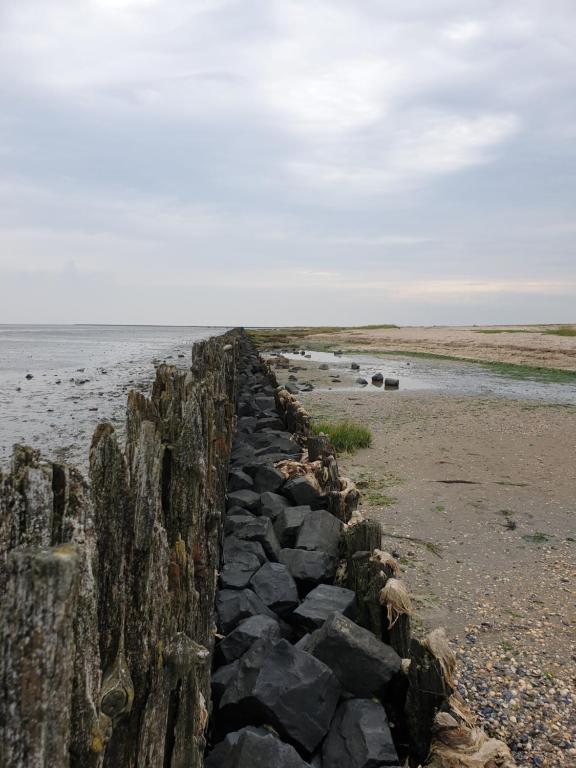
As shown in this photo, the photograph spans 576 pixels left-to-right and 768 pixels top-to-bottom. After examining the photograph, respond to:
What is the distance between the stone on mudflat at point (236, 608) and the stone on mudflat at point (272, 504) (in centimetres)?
190

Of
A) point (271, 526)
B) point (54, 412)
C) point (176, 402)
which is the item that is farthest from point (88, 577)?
point (54, 412)

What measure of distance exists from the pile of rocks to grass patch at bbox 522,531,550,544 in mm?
2782

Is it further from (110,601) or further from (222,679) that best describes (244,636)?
(110,601)

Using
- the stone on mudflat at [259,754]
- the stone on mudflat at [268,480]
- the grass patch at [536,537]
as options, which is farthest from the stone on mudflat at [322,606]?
the grass patch at [536,537]

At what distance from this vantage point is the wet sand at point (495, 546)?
3861 mm

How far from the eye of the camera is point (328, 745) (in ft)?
9.79

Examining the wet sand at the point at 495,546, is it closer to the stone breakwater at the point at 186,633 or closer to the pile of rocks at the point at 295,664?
the stone breakwater at the point at 186,633

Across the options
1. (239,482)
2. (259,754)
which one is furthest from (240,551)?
(259,754)

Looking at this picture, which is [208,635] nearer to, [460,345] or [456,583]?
[456,583]

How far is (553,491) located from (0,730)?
29.9 feet

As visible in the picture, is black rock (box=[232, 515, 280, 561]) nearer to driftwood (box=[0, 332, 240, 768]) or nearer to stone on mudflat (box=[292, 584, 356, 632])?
stone on mudflat (box=[292, 584, 356, 632])

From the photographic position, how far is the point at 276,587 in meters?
4.45

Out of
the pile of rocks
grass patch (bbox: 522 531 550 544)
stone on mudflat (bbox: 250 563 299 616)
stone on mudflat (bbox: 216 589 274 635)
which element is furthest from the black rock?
grass patch (bbox: 522 531 550 544)

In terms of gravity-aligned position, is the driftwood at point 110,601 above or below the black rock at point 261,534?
above
